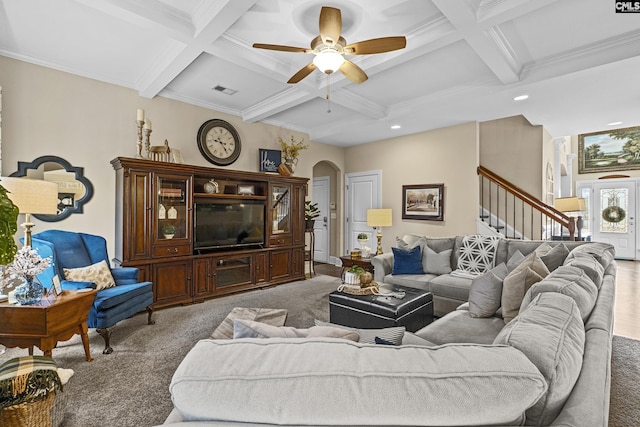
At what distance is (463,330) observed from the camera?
6.70 ft

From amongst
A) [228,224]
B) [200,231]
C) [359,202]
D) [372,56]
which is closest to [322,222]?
[359,202]

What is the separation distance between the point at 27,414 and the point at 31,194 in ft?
5.19

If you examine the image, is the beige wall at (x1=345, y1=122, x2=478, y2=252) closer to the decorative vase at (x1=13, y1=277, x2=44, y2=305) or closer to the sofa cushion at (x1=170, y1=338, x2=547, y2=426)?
the sofa cushion at (x1=170, y1=338, x2=547, y2=426)

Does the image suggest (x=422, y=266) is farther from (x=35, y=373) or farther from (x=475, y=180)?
(x=35, y=373)

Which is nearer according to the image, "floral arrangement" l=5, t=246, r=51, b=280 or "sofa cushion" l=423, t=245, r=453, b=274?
"floral arrangement" l=5, t=246, r=51, b=280

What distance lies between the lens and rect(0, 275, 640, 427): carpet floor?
1.81 metres

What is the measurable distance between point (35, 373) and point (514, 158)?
247 inches

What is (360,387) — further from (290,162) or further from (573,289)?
(290,162)

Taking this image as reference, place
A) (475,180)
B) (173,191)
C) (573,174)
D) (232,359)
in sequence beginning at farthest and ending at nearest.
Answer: (573,174), (475,180), (173,191), (232,359)

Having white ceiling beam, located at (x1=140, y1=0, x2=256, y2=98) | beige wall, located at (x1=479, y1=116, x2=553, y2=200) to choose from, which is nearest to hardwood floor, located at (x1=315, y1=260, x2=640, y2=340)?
beige wall, located at (x1=479, y1=116, x2=553, y2=200)

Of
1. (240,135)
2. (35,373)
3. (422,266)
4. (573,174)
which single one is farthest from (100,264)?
(573,174)

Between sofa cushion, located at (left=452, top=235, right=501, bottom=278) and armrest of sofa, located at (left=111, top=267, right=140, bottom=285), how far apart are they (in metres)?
3.49

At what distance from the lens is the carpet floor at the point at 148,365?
1.81 m

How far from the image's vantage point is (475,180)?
191 inches
